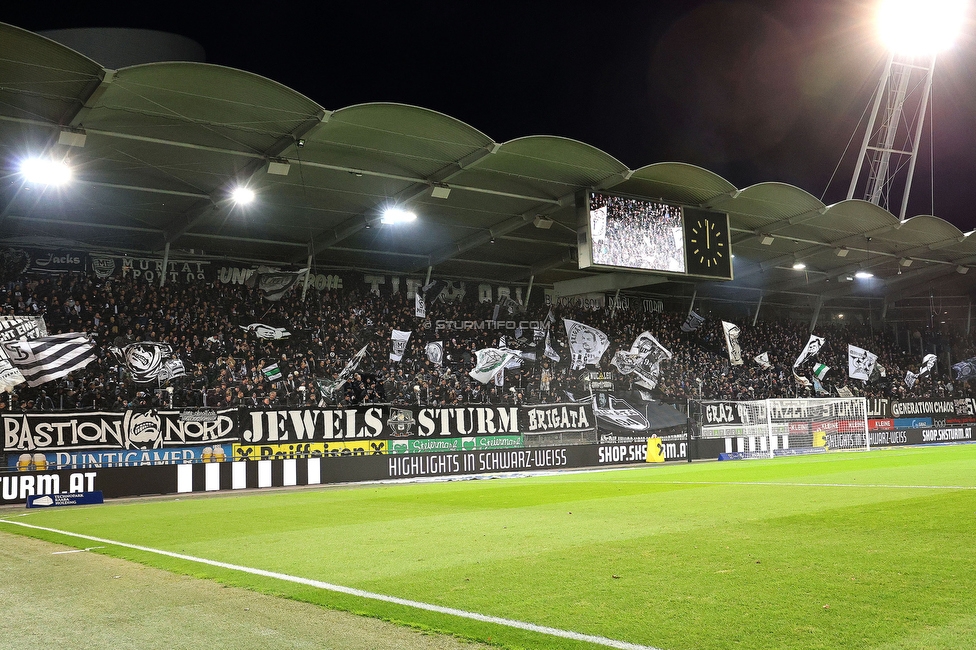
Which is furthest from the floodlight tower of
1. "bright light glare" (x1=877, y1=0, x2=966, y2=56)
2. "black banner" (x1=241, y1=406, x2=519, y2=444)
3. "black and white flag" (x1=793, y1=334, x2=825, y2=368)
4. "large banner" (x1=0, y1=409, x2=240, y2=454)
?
"large banner" (x1=0, y1=409, x2=240, y2=454)

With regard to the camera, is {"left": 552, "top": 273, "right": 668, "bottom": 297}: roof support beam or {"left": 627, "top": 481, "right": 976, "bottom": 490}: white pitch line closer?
{"left": 627, "top": 481, "right": 976, "bottom": 490}: white pitch line

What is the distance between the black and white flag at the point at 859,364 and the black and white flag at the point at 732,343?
19.6ft

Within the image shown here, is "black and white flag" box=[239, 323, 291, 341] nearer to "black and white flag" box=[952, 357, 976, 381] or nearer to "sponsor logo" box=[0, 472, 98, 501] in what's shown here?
"sponsor logo" box=[0, 472, 98, 501]

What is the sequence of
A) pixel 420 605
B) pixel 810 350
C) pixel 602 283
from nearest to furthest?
pixel 420 605 < pixel 602 283 < pixel 810 350

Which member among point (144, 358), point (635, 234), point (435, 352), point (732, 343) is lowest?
point (144, 358)

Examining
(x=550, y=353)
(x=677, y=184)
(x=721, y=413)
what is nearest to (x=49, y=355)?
(x=550, y=353)

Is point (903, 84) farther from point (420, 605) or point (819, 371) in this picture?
point (420, 605)

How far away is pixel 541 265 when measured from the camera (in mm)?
38094

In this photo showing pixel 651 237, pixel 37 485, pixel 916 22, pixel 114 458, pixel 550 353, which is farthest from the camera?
pixel 916 22

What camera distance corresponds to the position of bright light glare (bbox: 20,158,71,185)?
22.0 m

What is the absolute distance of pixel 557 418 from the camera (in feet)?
99.9

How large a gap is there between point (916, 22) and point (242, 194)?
114 feet

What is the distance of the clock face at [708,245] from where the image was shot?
28547 mm

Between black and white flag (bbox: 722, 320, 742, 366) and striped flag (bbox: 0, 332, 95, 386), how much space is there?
1127 inches
